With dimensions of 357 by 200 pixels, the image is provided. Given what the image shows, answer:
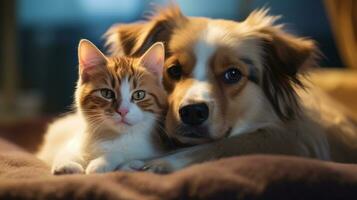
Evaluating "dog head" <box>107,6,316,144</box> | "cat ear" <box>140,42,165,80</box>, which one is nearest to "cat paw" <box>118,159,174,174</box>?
"dog head" <box>107,6,316,144</box>

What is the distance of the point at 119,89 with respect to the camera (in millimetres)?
1324

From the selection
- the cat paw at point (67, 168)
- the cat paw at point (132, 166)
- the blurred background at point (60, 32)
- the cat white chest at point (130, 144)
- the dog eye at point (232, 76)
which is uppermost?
the dog eye at point (232, 76)

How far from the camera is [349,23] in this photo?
9.19 ft

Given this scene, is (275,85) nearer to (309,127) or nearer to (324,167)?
(309,127)

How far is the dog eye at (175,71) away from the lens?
60.2 inches

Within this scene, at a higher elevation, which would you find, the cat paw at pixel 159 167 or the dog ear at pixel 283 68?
the dog ear at pixel 283 68

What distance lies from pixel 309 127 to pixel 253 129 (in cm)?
18

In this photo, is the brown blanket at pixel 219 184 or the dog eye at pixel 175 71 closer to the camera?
the brown blanket at pixel 219 184

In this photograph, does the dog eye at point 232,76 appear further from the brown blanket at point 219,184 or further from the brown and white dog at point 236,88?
the brown blanket at point 219,184

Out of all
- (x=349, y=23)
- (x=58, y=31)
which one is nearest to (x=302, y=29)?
(x=349, y=23)

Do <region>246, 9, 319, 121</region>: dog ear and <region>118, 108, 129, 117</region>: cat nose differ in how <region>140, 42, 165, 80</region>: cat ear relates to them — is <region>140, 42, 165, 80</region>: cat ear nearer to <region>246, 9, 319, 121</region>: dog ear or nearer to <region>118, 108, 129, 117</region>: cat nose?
<region>118, 108, 129, 117</region>: cat nose

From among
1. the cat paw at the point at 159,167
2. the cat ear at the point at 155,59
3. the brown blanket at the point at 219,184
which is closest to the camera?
the brown blanket at the point at 219,184

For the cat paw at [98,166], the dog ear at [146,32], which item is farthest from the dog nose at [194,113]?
the dog ear at [146,32]

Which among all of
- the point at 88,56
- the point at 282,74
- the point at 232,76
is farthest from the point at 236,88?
the point at 88,56
